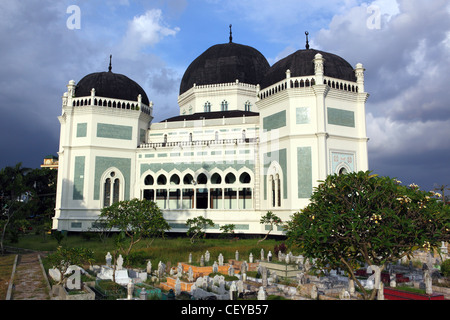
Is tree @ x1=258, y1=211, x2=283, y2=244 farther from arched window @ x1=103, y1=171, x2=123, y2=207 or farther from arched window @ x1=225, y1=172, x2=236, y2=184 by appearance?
arched window @ x1=103, y1=171, x2=123, y2=207

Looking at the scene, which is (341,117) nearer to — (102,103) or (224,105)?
(224,105)

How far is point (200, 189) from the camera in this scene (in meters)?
36.1

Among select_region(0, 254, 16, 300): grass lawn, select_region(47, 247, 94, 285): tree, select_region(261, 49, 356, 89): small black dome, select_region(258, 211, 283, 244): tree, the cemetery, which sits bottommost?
the cemetery

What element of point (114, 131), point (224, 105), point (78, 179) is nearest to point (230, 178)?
point (224, 105)

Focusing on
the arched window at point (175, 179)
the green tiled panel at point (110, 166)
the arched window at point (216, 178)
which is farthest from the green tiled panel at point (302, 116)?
the green tiled panel at point (110, 166)

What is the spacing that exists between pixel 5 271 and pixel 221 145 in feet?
67.7

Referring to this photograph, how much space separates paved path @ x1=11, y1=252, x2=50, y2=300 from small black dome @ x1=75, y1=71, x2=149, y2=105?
63.6ft

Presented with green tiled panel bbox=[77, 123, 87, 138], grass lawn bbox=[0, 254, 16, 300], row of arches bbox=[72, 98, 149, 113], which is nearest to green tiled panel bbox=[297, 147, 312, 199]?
row of arches bbox=[72, 98, 149, 113]

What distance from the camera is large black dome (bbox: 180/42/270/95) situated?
42219 millimetres

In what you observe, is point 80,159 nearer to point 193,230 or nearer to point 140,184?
point 140,184

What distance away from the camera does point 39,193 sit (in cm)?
5403
